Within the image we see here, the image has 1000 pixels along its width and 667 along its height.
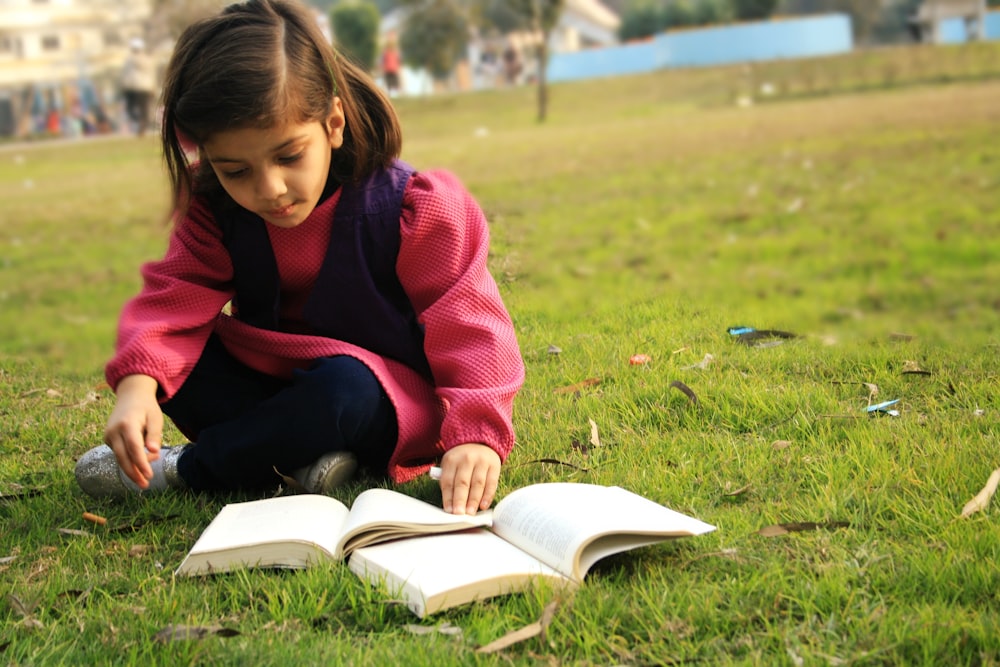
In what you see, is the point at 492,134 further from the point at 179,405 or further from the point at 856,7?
the point at 856,7

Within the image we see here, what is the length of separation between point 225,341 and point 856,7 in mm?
46345

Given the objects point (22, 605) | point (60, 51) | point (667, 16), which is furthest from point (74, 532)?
point (60, 51)

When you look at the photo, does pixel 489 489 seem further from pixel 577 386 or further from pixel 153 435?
pixel 577 386

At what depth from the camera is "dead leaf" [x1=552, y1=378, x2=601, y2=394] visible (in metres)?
3.20

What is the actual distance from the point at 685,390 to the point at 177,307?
1.26 meters

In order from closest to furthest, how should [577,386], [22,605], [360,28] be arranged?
[22,605], [577,386], [360,28]

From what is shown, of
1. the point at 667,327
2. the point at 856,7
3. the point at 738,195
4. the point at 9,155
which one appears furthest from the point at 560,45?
the point at 667,327

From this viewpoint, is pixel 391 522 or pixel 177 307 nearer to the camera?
pixel 391 522

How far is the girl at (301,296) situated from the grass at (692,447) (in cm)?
14

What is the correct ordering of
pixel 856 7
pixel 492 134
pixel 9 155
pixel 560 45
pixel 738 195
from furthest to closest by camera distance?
pixel 560 45
pixel 856 7
pixel 9 155
pixel 492 134
pixel 738 195

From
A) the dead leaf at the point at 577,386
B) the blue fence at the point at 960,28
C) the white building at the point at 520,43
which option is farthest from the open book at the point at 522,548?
the blue fence at the point at 960,28

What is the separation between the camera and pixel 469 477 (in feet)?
7.21

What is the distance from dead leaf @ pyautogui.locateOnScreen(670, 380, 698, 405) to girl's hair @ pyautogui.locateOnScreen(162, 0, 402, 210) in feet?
3.07

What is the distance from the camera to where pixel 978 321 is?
3742 mm
